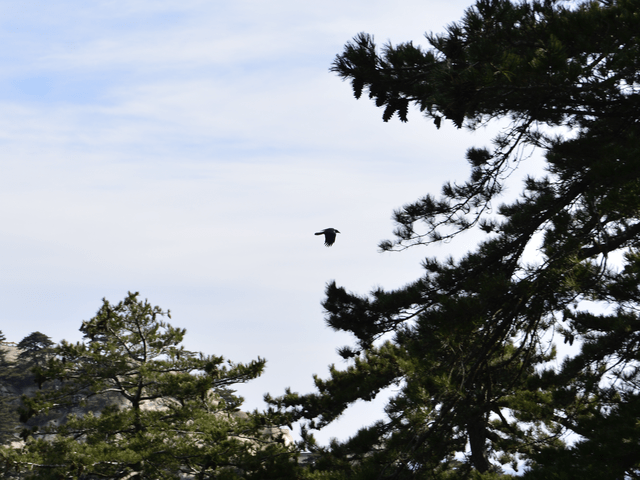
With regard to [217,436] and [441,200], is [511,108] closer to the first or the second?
[441,200]

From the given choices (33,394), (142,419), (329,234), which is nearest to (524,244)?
(329,234)

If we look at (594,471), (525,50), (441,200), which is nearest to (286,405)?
(441,200)

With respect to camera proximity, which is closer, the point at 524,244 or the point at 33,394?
the point at 524,244

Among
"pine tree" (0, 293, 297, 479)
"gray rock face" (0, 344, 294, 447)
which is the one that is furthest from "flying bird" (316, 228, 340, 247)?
"gray rock face" (0, 344, 294, 447)

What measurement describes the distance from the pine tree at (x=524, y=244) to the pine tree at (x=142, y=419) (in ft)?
16.5

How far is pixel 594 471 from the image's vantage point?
5.37 metres

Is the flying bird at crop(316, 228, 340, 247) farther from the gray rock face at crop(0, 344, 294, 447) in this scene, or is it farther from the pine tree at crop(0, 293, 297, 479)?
the gray rock face at crop(0, 344, 294, 447)

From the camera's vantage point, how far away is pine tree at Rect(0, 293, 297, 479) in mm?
11141

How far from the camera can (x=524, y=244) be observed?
23.6 ft

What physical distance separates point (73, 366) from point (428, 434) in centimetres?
999

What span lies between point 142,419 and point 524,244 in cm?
947

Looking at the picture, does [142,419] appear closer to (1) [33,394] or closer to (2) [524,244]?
(2) [524,244]

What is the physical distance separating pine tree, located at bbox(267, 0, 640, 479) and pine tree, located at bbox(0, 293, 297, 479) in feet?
16.5

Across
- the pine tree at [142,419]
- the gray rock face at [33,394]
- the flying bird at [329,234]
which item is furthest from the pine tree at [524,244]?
the gray rock face at [33,394]
